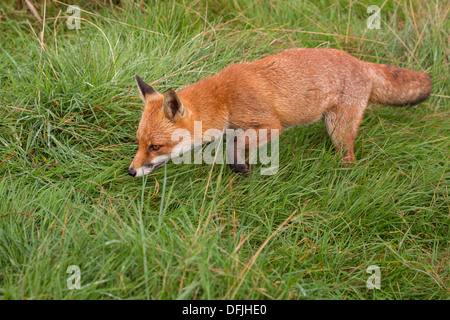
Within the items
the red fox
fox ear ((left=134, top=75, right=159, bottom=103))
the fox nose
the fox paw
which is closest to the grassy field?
the fox paw

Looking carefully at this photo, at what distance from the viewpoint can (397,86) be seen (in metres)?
4.66

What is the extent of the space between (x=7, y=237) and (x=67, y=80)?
2.14 metres

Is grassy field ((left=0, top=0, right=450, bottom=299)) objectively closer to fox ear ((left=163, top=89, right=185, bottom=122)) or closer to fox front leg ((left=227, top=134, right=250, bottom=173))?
fox front leg ((left=227, top=134, right=250, bottom=173))

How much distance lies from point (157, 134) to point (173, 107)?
0.32 metres

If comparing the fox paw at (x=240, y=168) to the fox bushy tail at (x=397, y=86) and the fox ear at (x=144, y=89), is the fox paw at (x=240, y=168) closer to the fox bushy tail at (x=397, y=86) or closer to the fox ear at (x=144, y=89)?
the fox ear at (x=144, y=89)

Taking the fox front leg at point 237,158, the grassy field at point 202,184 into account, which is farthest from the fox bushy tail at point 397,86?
the fox front leg at point 237,158

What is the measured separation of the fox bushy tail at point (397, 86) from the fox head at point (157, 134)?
246 cm

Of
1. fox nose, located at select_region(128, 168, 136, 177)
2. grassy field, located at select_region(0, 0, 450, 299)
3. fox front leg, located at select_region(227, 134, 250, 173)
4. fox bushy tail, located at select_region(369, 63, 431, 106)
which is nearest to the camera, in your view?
grassy field, located at select_region(0, 0, 450, 299)

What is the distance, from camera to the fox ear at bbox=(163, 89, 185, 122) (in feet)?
11.7

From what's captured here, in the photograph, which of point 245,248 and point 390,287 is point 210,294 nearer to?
point 245,248

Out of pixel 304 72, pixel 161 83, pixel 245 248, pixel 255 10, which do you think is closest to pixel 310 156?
pixel 304 72

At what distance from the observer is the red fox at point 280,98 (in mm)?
3811

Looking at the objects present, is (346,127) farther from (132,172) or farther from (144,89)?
(132,172)
